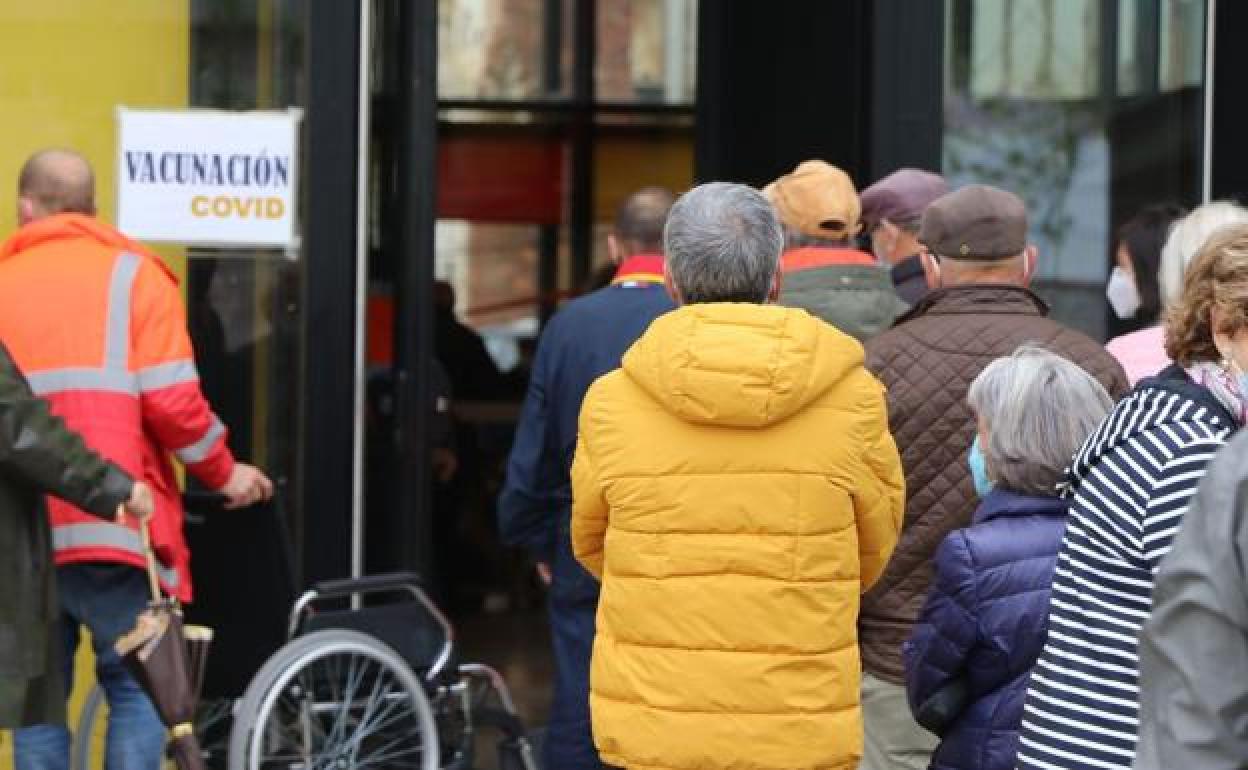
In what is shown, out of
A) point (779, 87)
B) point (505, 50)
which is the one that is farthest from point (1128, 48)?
point (505, 50)

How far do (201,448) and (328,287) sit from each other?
3.82ft

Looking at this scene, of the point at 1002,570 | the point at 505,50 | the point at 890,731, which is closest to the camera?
the point at 1002,570

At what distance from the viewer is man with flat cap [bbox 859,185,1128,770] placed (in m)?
5.33

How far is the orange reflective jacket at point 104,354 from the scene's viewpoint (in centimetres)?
611

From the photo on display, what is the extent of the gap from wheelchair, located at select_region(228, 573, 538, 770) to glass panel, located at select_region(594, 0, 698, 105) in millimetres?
8527

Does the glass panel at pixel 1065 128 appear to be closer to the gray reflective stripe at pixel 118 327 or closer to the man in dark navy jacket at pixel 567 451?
the man in dark navy jacket at pixel 567 451

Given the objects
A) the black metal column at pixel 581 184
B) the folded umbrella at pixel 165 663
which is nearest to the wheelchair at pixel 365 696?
the folded umbrella at pixel 165 663

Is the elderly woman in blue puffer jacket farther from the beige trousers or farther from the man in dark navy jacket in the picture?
the man in dark navy jacket

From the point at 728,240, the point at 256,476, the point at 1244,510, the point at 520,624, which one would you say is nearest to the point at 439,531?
the point at 520,624

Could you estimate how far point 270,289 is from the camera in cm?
741

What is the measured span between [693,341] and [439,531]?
7.58m

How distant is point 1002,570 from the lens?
4.25 meters

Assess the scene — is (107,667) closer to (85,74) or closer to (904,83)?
(85,74)

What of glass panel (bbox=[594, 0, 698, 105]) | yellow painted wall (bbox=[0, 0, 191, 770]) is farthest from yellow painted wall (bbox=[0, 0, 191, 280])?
glass panel (bbox=[594, 0, 698, 105])
